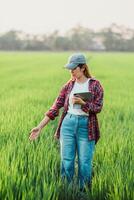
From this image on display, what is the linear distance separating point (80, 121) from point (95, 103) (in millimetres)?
166

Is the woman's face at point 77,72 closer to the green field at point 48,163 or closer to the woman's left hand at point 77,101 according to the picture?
the woman's left hand at point 77,101

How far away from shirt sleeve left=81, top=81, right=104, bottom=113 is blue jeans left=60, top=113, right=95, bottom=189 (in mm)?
97

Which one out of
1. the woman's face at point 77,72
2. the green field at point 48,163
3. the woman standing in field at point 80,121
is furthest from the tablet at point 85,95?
the green field at point 48,163

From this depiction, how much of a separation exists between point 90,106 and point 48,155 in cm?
65

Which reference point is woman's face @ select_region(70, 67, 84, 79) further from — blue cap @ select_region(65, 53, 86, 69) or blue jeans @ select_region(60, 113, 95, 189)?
blue jeans @ select_region(60, 113, 95, 189)

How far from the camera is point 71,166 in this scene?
155 inches

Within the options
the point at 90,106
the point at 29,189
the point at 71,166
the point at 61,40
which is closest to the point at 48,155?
the point at 71,166

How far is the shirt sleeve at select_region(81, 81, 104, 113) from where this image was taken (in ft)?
12.4

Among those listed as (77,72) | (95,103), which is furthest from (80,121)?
(77,72)

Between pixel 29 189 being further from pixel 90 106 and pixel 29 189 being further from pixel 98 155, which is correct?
pixel 98 155

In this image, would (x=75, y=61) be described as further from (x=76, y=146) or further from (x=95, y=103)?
(x=76, y=146)

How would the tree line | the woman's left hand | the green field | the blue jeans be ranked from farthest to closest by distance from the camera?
the tree line
the blue jeans
the woman's left hand
the green field

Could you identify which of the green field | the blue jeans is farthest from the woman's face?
the green field

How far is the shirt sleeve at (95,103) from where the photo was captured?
149 inches
